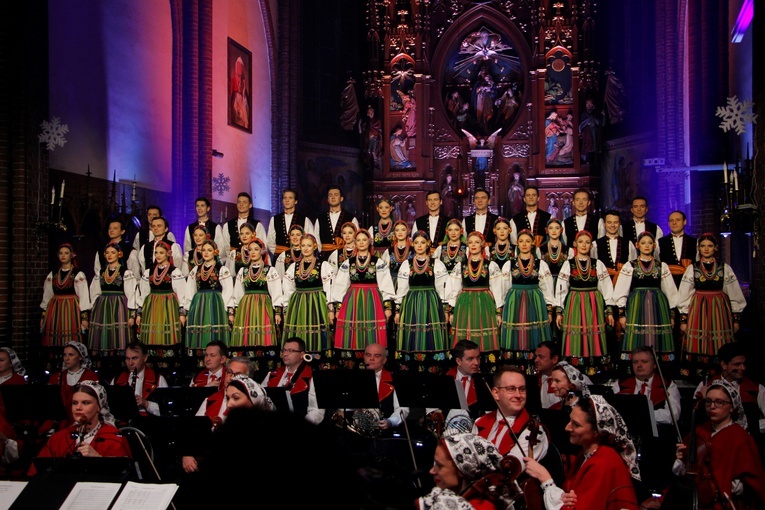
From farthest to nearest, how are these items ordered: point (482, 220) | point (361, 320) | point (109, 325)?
1. point (482, 220)
2. point (109, 325)
3. point (361, 320)

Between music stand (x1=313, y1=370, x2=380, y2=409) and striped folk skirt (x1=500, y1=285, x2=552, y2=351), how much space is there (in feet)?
10.0

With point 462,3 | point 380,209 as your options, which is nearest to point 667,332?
point 380,209

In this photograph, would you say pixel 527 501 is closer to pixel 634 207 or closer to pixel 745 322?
pixel 634 207

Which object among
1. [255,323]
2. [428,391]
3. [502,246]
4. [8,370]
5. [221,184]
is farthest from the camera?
[221,184]

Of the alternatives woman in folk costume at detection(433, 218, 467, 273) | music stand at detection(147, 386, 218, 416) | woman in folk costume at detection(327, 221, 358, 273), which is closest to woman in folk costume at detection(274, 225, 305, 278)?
woman in folk costume at detection(327, 221, 358, 273)

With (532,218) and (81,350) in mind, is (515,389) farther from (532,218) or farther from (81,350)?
(532,218)

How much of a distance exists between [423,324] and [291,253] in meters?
1.79

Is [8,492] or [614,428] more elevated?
[614,428]

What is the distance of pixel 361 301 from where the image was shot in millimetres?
9172

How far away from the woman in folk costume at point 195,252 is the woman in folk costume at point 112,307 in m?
0.64

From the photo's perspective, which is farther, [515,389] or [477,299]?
[477,299]

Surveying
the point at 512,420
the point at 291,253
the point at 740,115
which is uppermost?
the point at 740,115

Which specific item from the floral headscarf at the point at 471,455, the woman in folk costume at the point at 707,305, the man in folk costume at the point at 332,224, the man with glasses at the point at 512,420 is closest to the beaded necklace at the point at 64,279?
the man in folk costume at the point at 332,224

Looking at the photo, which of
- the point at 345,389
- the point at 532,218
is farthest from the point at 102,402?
the point at 532,218
